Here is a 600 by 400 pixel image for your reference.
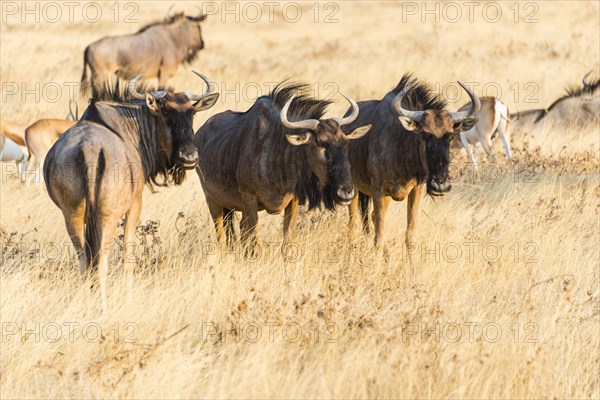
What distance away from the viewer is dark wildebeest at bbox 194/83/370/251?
7.22 m

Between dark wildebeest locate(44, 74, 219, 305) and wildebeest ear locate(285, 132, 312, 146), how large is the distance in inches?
27.6

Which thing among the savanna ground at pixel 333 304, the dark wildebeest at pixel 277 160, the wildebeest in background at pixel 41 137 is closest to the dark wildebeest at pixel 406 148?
the savanna ground at pixel 333 304

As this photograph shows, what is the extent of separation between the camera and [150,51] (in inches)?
806

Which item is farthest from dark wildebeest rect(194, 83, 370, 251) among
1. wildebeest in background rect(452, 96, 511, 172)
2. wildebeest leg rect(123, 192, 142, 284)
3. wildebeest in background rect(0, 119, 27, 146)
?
wildebeest in background rect(452, 96, 511, 172)

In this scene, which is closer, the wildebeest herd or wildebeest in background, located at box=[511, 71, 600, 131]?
the wildebeest herd

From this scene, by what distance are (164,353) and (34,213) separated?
5.06 meters

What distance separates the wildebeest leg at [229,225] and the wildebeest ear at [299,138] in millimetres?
1776

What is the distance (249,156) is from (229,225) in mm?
1223

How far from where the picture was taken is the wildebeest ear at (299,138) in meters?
7.13

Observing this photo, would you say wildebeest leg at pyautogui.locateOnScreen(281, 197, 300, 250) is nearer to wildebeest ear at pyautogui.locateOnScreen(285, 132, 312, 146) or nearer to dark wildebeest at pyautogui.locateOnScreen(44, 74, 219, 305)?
wildebeest ear at pyautogui.locateOnScreen(285, 132, 312, 146)

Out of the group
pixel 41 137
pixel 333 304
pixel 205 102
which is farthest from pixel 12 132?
pixel 333 304

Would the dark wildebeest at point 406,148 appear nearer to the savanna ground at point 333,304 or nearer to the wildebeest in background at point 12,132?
the savanna ground at point 333,304

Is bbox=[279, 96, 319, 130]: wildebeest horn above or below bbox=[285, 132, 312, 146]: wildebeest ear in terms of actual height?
above

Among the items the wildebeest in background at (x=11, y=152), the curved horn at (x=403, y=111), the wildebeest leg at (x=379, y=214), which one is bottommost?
the wildebeest in background at (x=11, y=152)
